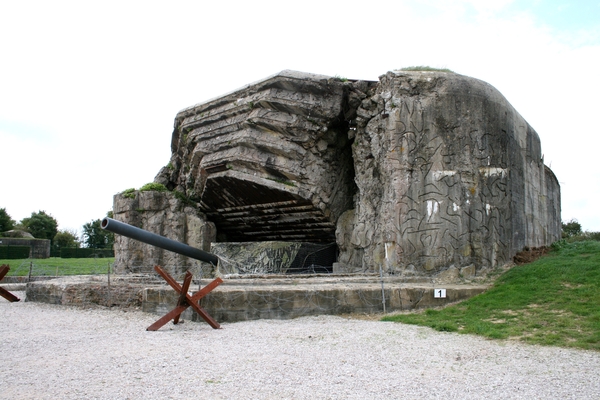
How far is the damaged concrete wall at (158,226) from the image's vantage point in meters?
16.8

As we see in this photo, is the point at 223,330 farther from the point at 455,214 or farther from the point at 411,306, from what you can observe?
the point at 455,214

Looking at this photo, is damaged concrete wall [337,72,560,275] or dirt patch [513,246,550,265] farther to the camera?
dirt patch [513,246,550,265]

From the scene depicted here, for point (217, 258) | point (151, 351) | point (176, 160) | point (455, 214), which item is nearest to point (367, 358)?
point (151, 351)

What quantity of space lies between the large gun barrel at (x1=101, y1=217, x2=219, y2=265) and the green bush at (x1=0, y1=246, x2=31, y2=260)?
23414mm

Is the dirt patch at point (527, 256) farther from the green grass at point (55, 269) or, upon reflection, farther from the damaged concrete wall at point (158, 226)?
the green grass at point (55, 269)

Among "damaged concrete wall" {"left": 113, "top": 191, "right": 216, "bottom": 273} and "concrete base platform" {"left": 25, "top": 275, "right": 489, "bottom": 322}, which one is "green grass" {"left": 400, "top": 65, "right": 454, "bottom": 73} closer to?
"concrete base platform" {"left": 25, "top": 275, "right": 489, "bottom": 322}

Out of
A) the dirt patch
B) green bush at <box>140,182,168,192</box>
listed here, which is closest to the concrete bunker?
the dirt patch

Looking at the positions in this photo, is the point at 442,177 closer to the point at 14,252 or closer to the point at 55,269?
the point at 55,269

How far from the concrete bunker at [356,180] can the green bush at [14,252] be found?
19315 mm

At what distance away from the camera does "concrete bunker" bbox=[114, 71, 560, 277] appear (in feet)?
38.2

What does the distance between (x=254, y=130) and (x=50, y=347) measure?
27.5 ft

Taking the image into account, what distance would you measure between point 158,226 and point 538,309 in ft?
38.8

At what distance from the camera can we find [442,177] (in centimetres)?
1165

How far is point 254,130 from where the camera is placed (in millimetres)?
14180
